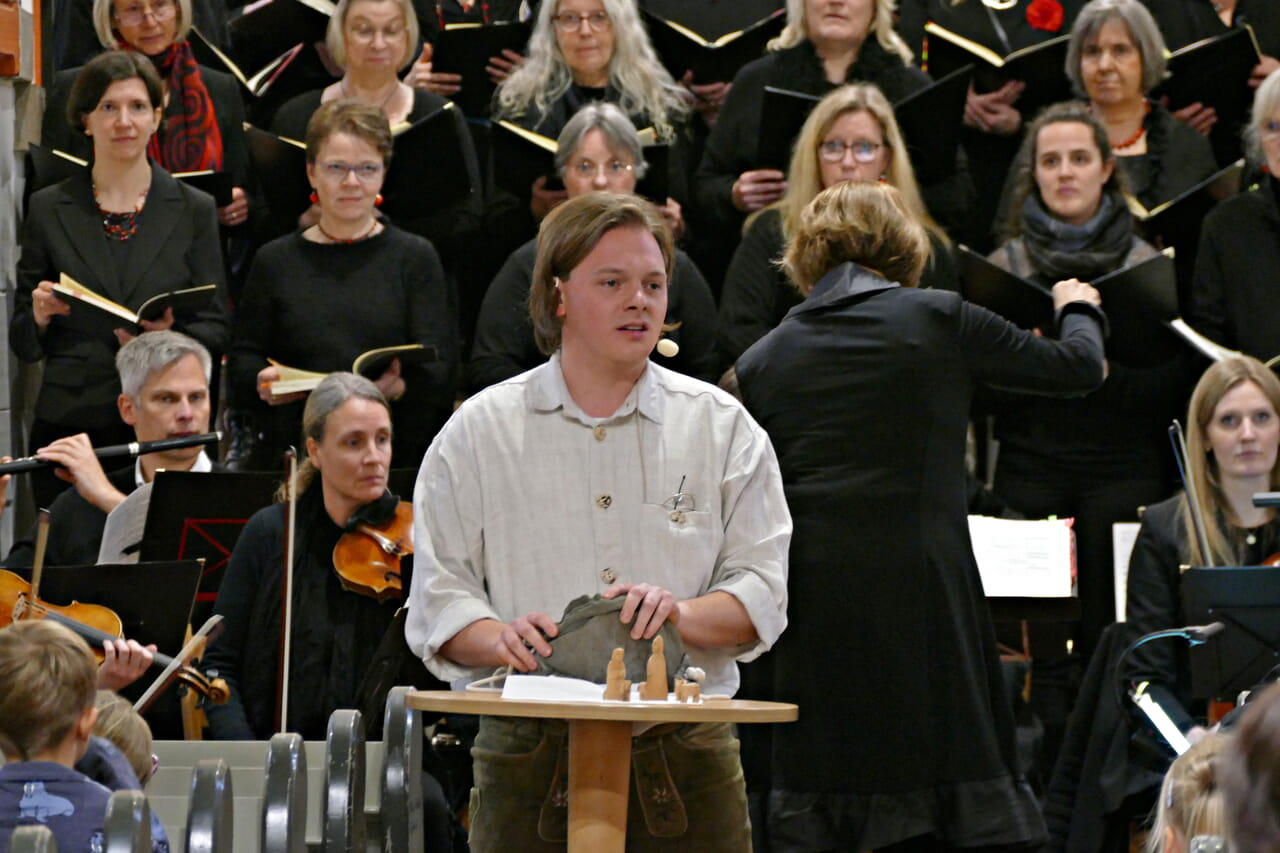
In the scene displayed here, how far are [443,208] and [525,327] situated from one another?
2.15 feet

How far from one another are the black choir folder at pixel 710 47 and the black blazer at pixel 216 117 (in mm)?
1289

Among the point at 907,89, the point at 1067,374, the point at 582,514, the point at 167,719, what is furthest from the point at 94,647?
the point at 907,89

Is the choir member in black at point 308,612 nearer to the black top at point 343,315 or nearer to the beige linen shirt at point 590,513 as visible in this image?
the black top at point 343,315

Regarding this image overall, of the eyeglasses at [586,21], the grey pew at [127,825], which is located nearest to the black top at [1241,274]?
the eyeglasses at [586,21]

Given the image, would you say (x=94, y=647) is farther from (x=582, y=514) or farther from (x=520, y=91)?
(x=520, y=91)

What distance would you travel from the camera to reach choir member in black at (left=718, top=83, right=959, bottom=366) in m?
4.77

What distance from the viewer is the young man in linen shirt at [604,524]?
2559 mm

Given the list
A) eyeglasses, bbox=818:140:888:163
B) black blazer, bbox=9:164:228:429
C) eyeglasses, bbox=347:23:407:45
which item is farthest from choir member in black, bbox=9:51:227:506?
eyeglasses, bbox=818:140:888:163

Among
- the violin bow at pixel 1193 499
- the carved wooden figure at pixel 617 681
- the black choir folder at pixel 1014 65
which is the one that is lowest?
the carved wooden figure at pixel 617 681

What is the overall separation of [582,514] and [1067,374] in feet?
4.24

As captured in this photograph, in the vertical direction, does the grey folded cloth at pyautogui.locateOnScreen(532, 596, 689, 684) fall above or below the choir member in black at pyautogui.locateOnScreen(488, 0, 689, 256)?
below

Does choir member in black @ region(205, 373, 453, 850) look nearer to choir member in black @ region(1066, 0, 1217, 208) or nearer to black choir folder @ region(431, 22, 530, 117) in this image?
black choir folder @ region(431, 22, 530, 117)

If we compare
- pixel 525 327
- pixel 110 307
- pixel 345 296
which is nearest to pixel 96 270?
pixel 110 307

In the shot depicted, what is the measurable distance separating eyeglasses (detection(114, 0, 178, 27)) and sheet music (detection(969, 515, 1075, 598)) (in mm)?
2915
